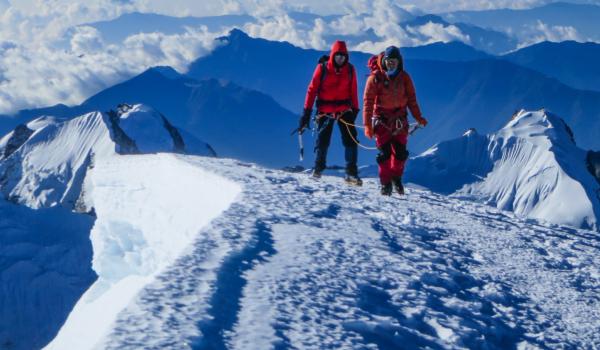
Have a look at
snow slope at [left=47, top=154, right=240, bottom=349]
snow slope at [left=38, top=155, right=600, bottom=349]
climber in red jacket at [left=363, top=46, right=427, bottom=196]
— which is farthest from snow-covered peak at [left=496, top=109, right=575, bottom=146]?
snow slope at [left=38, top=155, right=600, bottom=349]

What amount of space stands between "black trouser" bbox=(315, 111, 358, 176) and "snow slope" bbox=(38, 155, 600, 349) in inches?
134

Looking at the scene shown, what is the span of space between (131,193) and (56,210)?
481ft

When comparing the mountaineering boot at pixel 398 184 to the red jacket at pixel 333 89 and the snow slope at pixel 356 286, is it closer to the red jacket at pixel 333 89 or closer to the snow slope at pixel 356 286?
the red jacket at pixel 333 89

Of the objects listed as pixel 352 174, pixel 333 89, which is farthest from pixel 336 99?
pixel 352 174

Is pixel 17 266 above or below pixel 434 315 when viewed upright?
below

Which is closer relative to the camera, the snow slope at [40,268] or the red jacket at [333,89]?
the red jacket at [333,89]

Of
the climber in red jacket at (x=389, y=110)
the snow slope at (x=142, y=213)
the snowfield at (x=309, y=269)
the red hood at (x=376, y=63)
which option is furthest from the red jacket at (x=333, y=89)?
the snow slope at (x=142, y=213)

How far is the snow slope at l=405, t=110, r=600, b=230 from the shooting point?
15050cm

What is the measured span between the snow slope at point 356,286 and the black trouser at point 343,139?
339cm

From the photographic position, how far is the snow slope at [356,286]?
477 centimetres

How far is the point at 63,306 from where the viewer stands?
133 metres

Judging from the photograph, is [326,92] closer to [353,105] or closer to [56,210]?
[353,105]

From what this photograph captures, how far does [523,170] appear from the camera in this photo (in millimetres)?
171875

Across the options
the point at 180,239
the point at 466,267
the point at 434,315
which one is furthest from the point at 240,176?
the point at 434,315
